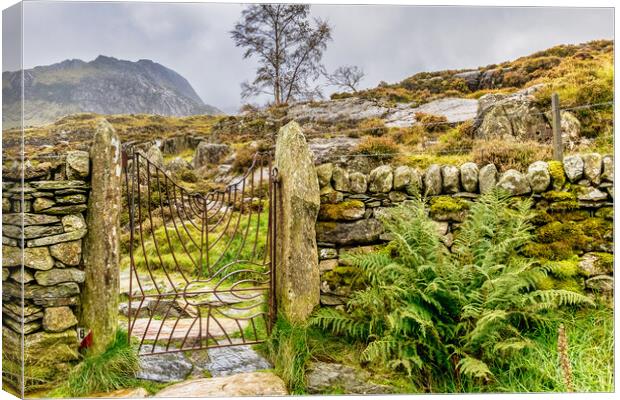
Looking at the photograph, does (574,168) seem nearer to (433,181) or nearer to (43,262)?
(433,181)

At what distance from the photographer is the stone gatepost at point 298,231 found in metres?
4.09

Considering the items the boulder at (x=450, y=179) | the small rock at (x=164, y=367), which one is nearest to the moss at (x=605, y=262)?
the boulder at (x=450, y=179)

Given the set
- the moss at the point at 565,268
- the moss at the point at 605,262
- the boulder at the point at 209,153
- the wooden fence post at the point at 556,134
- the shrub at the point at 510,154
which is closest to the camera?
the moss at the point at 565,268

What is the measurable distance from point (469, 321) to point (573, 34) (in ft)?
12.0

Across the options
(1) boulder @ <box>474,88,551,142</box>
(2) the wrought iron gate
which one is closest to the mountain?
(2) the wrought iron gate

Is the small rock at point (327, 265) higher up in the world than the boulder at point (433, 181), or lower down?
lower down

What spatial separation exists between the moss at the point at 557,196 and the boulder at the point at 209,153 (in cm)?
1011

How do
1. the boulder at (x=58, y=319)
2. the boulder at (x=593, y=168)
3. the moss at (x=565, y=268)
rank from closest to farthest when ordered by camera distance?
the boulder at (x=58, y=319) < the moss at (x=565, y=268) < the boulder at (x=593, y=168)

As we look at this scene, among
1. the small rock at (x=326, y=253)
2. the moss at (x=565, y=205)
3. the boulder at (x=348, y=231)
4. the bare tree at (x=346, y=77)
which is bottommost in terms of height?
the small rock at (x=326, y=253)

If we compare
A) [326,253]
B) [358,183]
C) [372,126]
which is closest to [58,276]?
[326,253]

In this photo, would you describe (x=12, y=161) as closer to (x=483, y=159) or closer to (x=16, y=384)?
(x=16, y=384)

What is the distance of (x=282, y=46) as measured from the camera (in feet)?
30.0

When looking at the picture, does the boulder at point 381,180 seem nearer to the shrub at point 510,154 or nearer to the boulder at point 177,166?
the shrub at point 510,154

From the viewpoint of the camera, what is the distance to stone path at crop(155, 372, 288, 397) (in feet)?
11.6
